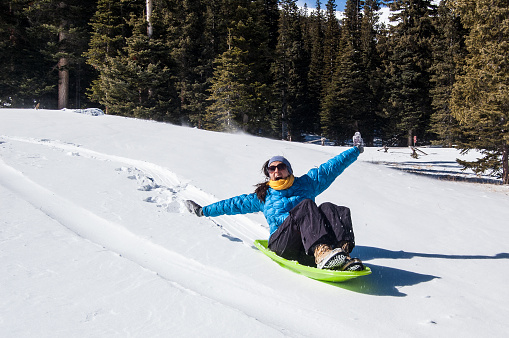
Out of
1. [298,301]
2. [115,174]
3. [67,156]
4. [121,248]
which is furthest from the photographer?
[67,156]

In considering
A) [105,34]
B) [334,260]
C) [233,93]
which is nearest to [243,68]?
[233,93]

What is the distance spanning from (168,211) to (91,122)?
325 inches

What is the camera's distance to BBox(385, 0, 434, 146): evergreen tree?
34.2m

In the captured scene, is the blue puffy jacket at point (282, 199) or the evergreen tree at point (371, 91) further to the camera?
the evergreen tree at point (371, 91)

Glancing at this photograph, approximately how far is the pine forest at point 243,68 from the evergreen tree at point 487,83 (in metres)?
0.04

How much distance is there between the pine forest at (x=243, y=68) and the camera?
44.4ft

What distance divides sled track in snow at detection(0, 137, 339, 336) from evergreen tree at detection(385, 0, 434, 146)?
33.7 metres

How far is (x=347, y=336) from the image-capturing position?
2215 mm

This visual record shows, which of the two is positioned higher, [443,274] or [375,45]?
[375,45]

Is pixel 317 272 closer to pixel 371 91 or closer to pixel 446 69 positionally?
pixel 446 69

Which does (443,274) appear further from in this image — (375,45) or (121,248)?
(375,45)

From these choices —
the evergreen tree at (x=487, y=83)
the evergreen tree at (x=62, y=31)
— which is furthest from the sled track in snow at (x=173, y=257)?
the evergreen tree at (x=62, y=31)

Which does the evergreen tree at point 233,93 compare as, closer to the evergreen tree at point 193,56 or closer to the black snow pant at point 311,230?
the evergreen tree at point 193,56

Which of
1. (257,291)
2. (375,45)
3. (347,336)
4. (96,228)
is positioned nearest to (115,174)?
(96,228)
